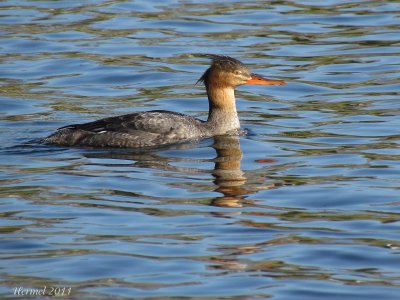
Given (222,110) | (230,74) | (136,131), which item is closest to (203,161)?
(136,131)

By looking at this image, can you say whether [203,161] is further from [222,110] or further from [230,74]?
[230,74]

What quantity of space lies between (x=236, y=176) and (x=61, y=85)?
5788 mm

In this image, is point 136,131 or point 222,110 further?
point 222,110

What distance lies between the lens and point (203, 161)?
12.9 m

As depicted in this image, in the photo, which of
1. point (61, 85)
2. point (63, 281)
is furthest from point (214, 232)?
point (61, 85)

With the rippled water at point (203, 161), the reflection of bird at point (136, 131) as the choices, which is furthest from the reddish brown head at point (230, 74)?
the rippled water at point (203, 161)

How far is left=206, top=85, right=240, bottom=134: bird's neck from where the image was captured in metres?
14.5

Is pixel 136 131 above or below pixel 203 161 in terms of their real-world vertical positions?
above

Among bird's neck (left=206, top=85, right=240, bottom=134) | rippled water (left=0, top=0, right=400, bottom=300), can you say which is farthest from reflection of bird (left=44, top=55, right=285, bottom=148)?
rippled water (left=0, top=0, right=400, bottom=300)

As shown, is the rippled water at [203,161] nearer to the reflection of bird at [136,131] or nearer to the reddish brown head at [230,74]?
the reflection of bird at [136,131]

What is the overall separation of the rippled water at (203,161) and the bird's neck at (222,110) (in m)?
0.25

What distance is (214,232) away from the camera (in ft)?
32.6

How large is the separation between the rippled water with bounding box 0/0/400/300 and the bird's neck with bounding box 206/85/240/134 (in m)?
0.25

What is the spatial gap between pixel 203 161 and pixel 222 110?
179cm
